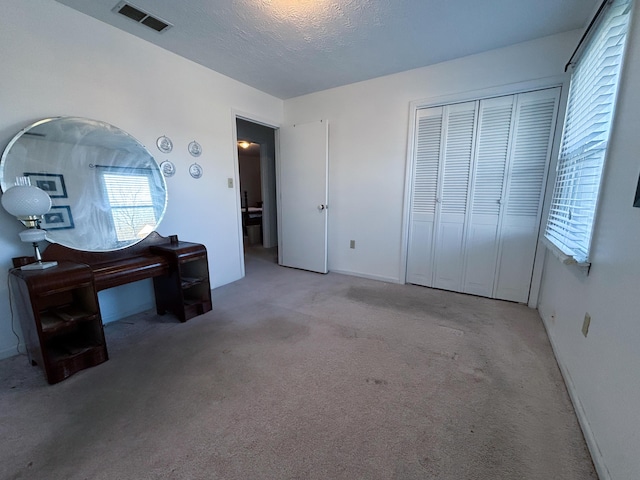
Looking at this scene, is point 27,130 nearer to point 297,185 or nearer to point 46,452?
point 46,452

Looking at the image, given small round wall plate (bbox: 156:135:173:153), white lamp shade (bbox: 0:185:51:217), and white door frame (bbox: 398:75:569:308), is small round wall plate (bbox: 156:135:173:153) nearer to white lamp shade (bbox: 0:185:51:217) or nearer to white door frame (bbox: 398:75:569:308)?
white lamp shade (bbox: 0:185:51:217)

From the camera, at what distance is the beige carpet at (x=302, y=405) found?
3.51 ft

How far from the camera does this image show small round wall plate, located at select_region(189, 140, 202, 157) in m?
2.64

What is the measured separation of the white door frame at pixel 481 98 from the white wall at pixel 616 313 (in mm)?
1090

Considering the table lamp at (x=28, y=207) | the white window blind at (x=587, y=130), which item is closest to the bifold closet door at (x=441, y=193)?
the white window blind at (x=587, y=130)

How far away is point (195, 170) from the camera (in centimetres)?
271

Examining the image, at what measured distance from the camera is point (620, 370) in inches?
39.2

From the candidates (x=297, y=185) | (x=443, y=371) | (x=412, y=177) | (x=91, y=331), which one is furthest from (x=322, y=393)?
(x=297, y=185)

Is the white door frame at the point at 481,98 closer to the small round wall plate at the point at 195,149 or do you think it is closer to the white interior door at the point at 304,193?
the white interior door at the point at 304,193

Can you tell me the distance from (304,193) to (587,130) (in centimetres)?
274

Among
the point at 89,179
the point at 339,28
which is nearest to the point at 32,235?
the point at 89,179

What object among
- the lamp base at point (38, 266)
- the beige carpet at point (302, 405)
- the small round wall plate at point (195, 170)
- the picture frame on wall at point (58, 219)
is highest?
the small round wall plate at point (195, 170)

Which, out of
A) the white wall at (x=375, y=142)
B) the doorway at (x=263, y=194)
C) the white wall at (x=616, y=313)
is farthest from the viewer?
the doorway at (x=263, y=194)

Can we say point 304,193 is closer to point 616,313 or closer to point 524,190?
point 524,190
